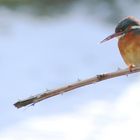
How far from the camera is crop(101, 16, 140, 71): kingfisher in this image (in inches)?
43.3

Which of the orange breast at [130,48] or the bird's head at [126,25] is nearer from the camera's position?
the bird's head at [126,25]

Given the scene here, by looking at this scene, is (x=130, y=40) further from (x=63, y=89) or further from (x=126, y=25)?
(x=63, y=89)

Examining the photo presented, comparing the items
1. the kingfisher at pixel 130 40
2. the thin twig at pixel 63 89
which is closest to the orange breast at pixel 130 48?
the kingfisher at pixel 130 40

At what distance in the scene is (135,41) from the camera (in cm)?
122

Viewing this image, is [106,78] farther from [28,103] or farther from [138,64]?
[138,64]

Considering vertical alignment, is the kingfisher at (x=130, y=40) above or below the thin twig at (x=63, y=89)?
above

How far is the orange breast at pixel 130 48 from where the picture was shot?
1.18 meters

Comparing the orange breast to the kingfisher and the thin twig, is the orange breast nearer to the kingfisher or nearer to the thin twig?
the kingfisher

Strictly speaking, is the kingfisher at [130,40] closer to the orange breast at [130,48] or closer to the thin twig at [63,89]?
the orange breast at [130,48]

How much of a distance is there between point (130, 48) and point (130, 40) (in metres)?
0.03

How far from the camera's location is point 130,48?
48.4 inches

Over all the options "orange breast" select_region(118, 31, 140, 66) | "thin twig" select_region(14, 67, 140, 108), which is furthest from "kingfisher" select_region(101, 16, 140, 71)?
"thin twig" select_region(14, 67, 140, 108)

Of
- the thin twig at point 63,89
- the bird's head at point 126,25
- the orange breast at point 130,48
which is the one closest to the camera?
the thin twig at point 63,89

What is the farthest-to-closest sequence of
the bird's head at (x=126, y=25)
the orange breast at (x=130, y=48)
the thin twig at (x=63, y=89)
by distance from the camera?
1. the orange breast at (x=130, y=48)
2. the bird's head at (x=126, y=25)
3. the thin twig at (x=63, y=89)
